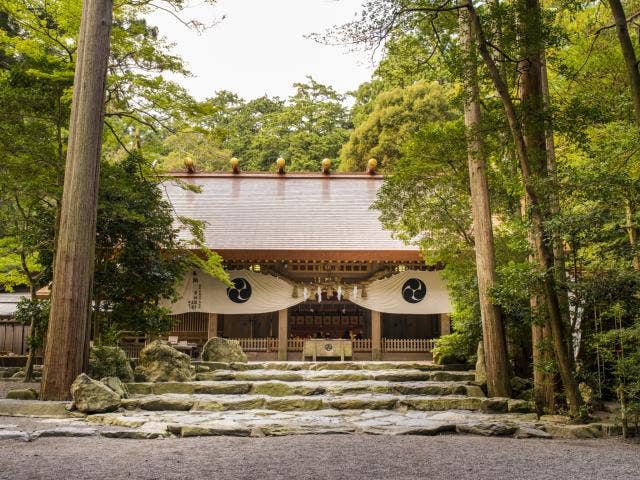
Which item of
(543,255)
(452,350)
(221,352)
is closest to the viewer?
(543,255)

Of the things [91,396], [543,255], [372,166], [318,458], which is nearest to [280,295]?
[372,166]

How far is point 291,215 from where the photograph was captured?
15344 mm

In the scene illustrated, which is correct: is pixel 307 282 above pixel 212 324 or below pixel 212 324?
above

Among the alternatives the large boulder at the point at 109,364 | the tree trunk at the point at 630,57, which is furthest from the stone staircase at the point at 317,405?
the tree trunk at the point at 630,57

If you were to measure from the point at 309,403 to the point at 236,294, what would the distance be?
6573mm

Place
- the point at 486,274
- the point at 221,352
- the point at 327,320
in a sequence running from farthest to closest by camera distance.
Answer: the point at 327,320 < the point at 221,352 < the point at 486,274

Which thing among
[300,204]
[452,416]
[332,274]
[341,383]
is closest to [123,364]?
[341,383]

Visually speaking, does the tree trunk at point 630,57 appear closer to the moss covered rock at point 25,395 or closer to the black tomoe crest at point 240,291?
the moss covered rock at point 25,395

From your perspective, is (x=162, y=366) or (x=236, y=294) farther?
(x=236, y=294)

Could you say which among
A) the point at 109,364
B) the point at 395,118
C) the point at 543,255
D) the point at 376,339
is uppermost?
the point at 395,118

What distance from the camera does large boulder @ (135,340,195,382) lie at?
9.25 meters

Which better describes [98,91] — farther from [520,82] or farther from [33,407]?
[520,82]

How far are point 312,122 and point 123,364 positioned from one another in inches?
758

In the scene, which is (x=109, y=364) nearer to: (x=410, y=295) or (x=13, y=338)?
(x=13, y=338)
